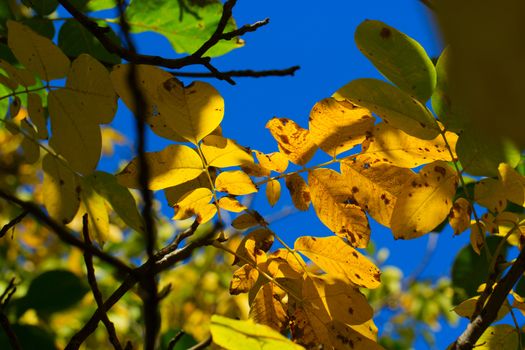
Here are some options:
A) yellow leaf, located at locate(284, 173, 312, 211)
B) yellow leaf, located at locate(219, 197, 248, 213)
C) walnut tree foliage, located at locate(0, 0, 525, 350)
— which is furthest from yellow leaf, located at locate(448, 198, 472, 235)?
yellow leaf, located at locate(219, 197, 248, 213)

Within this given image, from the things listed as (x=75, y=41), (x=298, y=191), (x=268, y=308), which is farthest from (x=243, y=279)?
(x=75, y=41)

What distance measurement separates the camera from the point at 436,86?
2.81 feet

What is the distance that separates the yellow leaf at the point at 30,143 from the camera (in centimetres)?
103

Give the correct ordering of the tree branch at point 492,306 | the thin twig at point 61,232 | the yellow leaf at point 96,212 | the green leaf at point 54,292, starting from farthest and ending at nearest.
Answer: the green leaf at point 54,292
the yellow leaf at point 96,212
the tree branch at point 492,306
the thin twig at point 61,232

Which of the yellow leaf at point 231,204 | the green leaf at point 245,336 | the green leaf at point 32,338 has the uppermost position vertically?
the yellow leaf at point 231,204

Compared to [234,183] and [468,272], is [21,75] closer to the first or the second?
[234,183]

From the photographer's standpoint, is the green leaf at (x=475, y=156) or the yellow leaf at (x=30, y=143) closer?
the green leaf at (x=475, y=156)

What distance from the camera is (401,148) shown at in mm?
893

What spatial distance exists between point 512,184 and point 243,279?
1.45 ft

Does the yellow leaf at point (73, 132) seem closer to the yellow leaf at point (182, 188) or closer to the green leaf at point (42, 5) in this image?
the yellow leaf at point (182, 188)

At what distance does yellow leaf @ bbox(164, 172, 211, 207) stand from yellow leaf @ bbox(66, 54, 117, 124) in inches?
7.0

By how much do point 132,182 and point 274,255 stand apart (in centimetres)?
25

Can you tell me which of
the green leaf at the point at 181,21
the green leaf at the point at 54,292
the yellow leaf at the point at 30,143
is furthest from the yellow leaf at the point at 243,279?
the green leaf at the point at 54,292

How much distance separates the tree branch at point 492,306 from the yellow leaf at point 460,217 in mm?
239
